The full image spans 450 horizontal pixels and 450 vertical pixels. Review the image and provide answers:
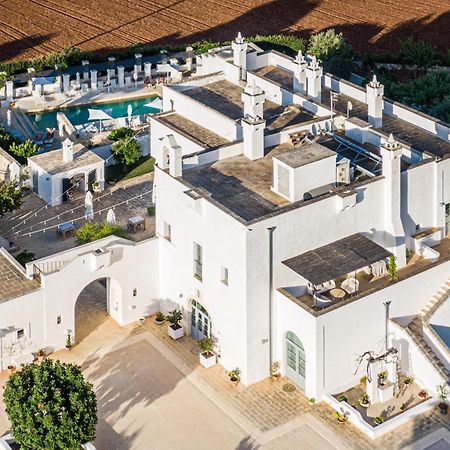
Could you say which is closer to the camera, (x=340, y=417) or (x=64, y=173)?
(x=340, y=417)

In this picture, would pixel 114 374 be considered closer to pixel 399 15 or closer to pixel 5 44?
pixel 5 44

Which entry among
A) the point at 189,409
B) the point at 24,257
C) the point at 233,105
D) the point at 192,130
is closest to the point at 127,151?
the point at 233,105

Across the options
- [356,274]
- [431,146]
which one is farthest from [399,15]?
[356,274]

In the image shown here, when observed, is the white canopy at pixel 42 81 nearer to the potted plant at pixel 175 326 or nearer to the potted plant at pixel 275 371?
the potted plant at pixel 175 326


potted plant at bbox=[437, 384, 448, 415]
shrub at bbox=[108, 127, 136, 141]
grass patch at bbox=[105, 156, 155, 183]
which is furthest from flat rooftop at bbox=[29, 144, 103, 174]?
potted plant at bbox=[437, 384, 448, 415]

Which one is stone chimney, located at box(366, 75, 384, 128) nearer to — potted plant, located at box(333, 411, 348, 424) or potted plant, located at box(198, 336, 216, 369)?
potted plant, located at box(198, 336, 216, 369)

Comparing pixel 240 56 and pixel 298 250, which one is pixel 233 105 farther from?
pixel 298 250
